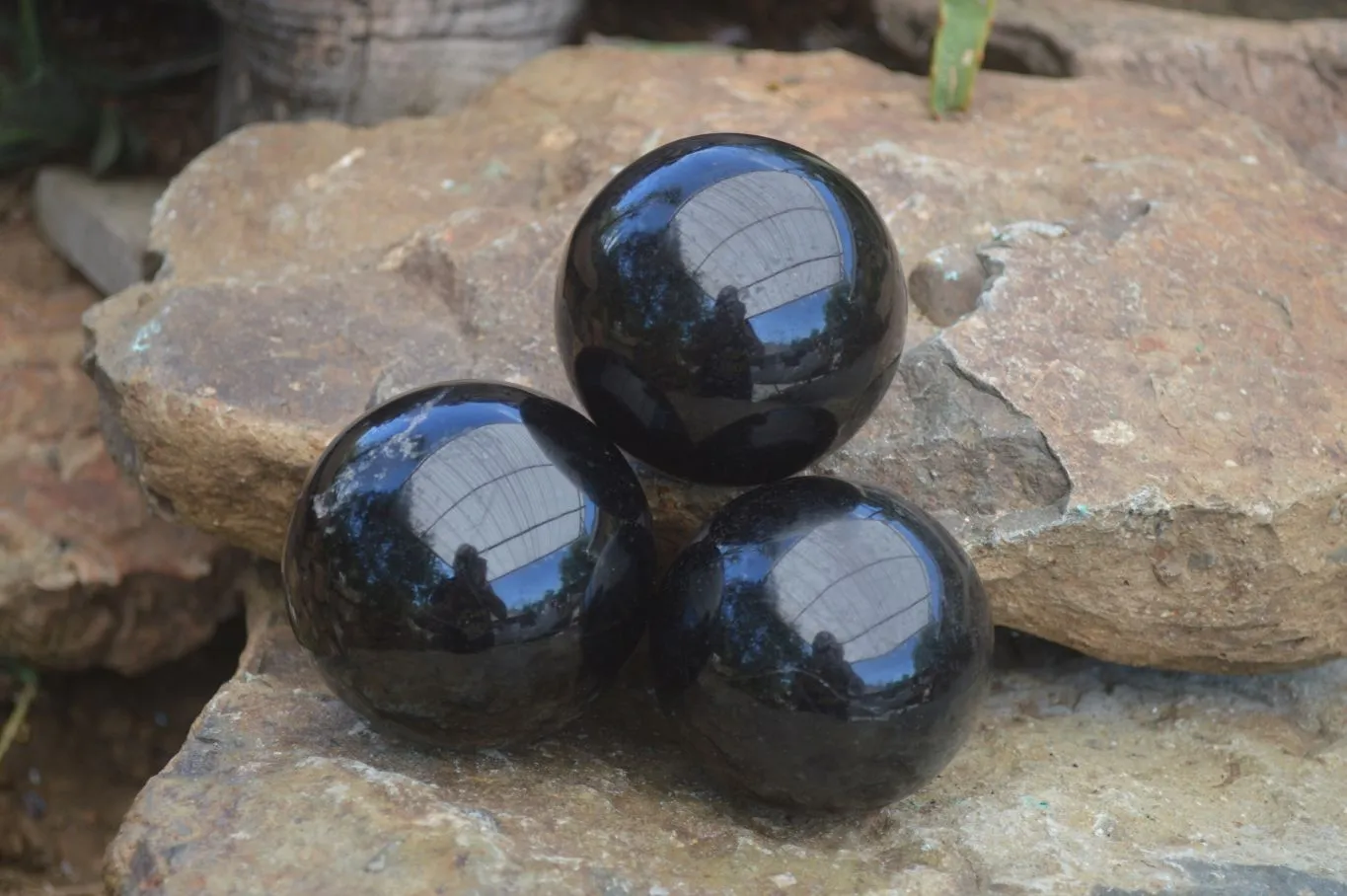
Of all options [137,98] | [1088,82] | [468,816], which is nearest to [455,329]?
[468,816]

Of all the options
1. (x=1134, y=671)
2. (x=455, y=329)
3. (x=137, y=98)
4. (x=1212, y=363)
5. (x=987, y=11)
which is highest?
(x=987, y=11)

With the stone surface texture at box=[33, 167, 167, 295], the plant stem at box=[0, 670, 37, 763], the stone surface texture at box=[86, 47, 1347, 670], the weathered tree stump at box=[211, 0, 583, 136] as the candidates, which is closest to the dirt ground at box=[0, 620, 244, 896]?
the plant stem at box=[0, 670, 37, 763]

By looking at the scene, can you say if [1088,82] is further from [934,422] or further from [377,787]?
[377,787]

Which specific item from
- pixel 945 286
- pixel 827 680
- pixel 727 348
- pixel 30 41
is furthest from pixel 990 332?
pixel 30 41

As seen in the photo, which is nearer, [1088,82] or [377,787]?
[377,787]

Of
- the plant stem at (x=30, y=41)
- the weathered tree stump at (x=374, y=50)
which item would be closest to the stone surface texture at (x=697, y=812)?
the weathered tree stump at (x=374, y=50)

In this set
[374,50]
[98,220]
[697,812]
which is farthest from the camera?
[98,220]

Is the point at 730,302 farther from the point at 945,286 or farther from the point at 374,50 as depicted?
the point at 374,50
